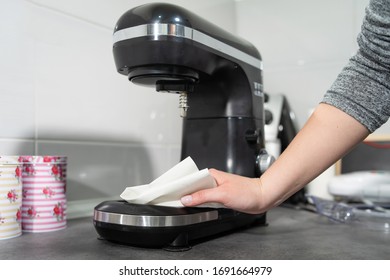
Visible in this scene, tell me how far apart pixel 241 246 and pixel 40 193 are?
0.34 m

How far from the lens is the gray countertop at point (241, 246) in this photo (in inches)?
21.4

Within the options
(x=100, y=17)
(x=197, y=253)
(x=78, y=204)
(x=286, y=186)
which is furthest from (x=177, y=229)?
(x=100, y=17)

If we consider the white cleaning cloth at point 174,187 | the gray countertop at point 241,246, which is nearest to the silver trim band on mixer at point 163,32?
the white cleaning cloth at point 174,187

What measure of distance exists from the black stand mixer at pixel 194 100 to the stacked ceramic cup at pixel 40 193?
146mm

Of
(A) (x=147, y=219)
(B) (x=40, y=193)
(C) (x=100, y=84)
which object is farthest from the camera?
(C) (x=100, y=84)

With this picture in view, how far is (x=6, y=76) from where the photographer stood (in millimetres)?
738

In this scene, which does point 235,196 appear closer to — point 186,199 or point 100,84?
point 186,199

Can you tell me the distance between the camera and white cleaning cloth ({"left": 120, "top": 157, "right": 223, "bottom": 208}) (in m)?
0.56

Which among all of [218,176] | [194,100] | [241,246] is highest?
[194,100]

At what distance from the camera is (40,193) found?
69 cm

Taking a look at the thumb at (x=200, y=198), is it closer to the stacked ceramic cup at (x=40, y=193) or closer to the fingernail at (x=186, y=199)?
the fingernail at (x=186, y=199)

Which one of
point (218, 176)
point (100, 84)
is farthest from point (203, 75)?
point (100, 84)

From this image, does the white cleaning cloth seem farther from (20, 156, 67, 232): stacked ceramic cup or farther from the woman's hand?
(20, 156, 67, 232): stacked ceramic cup
